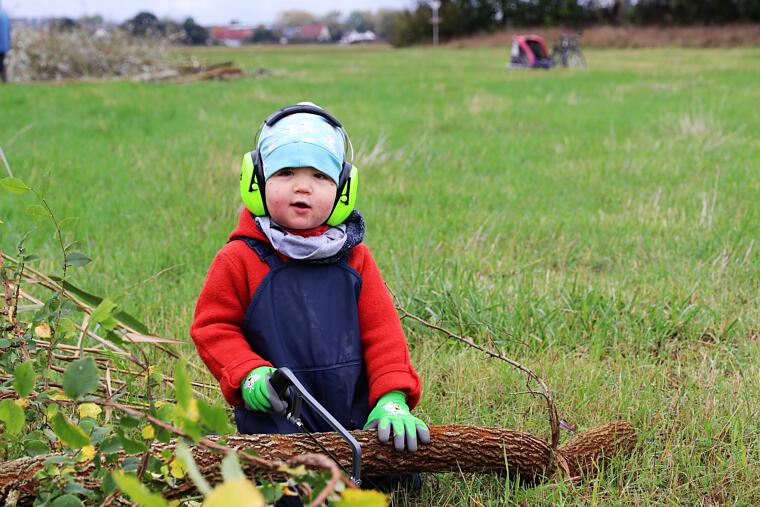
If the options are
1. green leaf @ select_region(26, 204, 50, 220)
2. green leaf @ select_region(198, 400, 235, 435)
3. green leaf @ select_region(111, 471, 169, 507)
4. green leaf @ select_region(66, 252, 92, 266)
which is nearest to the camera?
green leaf @ select_region(111, 471, 169, 507)

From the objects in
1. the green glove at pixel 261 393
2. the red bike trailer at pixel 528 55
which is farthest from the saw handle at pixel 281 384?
the red bike trailer at pixel 528 55

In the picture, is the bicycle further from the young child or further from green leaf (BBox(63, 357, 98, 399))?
green leaf (BBox(63, 357, 98, 399))

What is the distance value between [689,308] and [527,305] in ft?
2.11

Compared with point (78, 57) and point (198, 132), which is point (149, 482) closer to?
point (198, 132)

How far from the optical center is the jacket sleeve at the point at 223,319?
1.98 m

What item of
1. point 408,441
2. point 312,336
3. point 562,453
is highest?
point 312,336

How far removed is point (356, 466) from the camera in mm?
1581

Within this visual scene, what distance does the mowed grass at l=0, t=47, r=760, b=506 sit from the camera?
2436 mm

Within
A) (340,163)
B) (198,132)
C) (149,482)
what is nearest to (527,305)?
(340,163)

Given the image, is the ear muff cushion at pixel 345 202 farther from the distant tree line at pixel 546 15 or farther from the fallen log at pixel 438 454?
the distant tree line at pixel 546 15

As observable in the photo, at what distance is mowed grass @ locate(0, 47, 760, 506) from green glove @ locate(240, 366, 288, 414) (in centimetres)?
51

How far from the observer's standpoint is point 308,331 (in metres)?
2.00

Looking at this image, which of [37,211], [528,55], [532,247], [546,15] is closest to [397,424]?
[37,211]

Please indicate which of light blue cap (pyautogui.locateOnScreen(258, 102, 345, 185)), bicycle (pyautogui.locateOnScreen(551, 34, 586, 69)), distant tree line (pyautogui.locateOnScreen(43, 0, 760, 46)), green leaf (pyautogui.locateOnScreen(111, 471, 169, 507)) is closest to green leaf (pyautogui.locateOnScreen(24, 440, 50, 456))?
light blue cap (pyautogui.locateOnScreen(258, 102, 345, 185))
